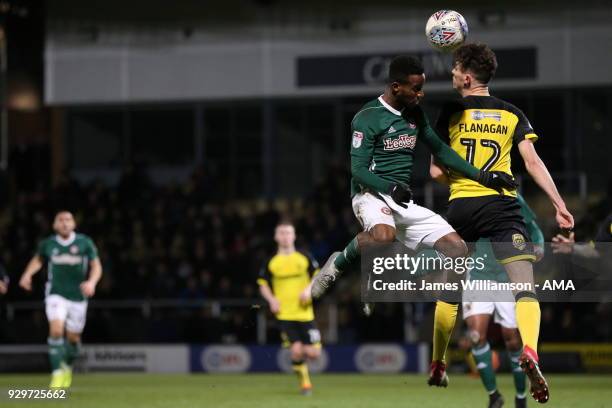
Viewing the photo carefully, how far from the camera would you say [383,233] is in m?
8.85

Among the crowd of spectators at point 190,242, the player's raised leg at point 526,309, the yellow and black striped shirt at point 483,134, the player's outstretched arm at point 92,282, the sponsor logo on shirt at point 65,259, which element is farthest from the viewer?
the crowd of spectators at point 190,242

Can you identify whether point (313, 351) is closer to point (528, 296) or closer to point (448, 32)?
point (448, 32)

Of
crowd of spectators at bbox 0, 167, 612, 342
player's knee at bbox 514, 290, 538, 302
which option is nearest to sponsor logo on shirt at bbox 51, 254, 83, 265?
crowd of spectators at bbox 0, 167, 612, 342

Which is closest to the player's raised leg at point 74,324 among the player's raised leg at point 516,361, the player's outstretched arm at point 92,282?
the player's outstretched arm at point 92,282

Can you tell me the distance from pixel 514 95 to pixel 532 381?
64.3ft

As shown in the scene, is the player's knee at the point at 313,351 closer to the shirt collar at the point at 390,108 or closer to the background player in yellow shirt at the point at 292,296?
the background player in yellow shirt at the point at 292,296

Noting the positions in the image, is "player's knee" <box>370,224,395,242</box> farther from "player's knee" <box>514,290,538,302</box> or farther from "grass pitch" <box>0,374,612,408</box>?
"grass pitch" <box>0,374,612,408</box>

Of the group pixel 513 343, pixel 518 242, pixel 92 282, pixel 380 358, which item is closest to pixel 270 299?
pixel 92 282

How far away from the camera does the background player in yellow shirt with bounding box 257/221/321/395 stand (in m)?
15.3

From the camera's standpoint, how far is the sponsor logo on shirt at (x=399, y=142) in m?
8.99

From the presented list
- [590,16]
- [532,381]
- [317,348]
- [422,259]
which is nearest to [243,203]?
[590,16]

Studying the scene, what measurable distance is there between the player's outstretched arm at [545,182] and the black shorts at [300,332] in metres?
7.39

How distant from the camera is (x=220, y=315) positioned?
70.8 ft

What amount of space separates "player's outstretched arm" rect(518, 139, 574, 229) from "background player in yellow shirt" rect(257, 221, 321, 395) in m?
6.89
